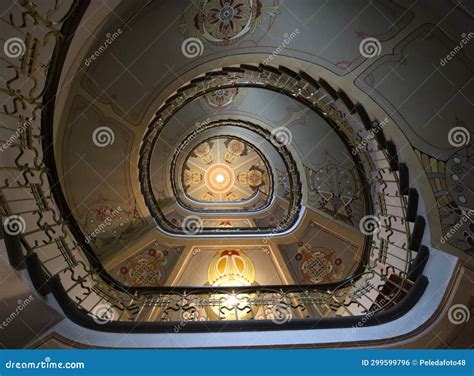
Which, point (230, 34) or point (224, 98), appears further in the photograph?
point (224, 98)

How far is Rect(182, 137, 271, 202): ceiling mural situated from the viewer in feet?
41.5

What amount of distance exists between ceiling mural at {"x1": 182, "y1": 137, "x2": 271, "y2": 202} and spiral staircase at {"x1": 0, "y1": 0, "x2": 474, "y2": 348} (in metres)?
3.08

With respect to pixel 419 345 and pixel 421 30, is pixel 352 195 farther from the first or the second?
pixel 419 345

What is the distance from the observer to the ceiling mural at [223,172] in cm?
1266

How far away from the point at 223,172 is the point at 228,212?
153 inches

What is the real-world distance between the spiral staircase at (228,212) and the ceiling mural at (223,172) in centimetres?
308

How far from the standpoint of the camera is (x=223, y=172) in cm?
1345

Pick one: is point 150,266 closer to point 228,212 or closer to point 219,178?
point 228,212

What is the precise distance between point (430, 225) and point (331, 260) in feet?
12.8

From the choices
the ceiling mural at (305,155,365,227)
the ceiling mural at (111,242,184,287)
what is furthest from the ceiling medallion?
the ceiling mural at (111,242,184,287)

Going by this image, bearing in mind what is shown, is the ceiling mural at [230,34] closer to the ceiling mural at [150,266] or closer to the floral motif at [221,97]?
the floral motif at [221,97]

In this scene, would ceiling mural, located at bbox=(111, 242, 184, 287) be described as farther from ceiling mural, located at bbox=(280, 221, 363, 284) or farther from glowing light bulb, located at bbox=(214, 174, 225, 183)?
glowing light bulb, located at bbox=(214, 174, 225, 183)

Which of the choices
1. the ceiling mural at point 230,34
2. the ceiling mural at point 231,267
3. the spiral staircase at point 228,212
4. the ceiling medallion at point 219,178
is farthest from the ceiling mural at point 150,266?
the ceiling medallion at point 219,178

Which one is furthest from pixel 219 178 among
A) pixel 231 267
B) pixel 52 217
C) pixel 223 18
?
pixel 52 217
